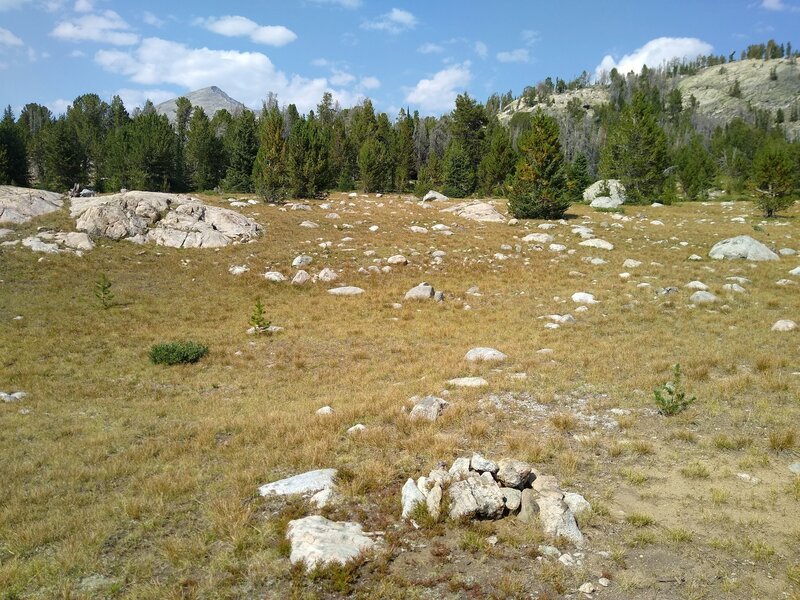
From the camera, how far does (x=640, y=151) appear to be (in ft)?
163

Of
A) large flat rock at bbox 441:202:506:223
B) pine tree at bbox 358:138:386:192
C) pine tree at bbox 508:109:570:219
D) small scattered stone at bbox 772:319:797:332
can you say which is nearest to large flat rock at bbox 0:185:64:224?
large flat rock at bbox 441:202:506:223

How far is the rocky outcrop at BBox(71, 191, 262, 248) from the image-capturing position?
97.8ft

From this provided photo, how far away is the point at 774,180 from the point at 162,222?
155 feet

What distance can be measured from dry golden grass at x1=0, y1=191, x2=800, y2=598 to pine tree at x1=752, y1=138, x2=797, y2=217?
1967 cm

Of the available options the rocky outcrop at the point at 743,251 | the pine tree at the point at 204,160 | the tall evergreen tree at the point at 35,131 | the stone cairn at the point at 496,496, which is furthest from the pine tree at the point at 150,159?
the stone cairn at the point at 496,496

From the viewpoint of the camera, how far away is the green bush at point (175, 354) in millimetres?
14125

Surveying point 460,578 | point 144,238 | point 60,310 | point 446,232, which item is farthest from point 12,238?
point 460,578

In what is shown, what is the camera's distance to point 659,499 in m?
6.14

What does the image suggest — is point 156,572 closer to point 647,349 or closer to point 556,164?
point 647,349

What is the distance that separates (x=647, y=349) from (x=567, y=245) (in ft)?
57.4

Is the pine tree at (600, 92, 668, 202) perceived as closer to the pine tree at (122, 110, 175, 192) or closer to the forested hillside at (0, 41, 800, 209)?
the forested hillside at (0, 41, 800, 209)

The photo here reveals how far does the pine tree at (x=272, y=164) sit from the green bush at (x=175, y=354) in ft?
107

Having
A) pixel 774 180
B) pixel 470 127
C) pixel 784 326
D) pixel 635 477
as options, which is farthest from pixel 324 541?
pixel 470 127

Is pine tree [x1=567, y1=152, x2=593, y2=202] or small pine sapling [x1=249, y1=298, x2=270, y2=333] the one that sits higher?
pine tree [x1=567, y1=152, x2=593, y2=202]
